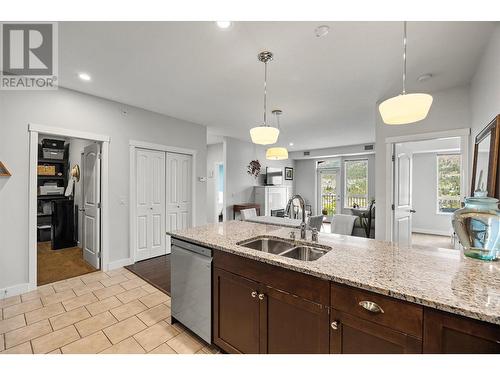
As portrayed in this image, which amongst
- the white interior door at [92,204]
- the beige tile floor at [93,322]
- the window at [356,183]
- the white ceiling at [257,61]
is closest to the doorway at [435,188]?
the window at [356,183]

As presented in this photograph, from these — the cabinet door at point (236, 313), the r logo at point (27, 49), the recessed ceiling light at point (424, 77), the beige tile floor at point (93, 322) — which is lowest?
the beige tile floor at point (93, 322)

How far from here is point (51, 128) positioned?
2992 mm

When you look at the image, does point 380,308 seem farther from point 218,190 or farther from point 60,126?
point 218,190

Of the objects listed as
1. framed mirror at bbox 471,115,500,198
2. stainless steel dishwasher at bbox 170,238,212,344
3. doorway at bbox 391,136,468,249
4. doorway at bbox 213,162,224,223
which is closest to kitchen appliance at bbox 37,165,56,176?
doorway at bbox 213,162,224,223

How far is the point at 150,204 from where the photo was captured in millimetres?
4121

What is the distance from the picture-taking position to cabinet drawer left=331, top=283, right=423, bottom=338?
0.97 m

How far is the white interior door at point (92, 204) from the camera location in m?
3.54

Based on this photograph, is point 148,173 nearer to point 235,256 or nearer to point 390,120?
point 235,256

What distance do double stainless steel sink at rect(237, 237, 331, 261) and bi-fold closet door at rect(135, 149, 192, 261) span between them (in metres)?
2.76

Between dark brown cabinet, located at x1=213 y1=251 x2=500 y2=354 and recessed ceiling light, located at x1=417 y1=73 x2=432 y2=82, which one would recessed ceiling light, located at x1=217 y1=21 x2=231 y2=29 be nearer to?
dark brown cabinet, located at x1=213 y1=251 x2=500 y2=354

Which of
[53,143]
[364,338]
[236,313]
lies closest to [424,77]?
[364,338]

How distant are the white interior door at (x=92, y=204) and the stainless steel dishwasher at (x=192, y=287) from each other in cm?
220

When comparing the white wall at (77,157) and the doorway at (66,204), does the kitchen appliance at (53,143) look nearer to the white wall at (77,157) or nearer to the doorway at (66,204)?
the doorway at (66,204)
